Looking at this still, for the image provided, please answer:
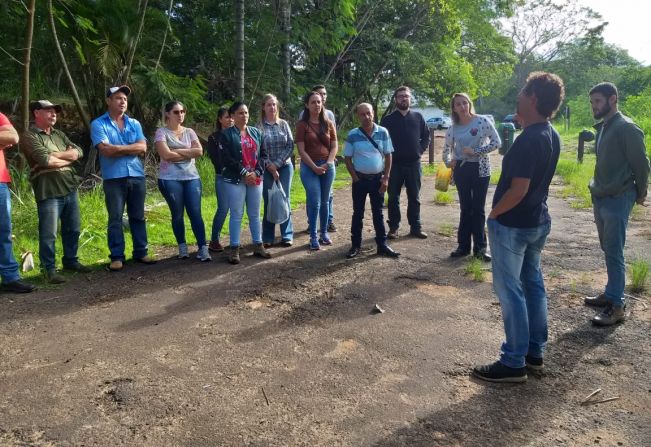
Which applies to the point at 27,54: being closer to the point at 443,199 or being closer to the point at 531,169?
the point at 531,169

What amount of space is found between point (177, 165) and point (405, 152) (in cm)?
285

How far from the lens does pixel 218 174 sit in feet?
18.5

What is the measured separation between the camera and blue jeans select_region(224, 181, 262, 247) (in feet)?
18.2

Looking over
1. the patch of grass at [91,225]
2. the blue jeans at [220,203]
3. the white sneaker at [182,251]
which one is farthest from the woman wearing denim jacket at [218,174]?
the patch of grass at [91,225]

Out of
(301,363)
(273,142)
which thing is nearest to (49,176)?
(273,142)

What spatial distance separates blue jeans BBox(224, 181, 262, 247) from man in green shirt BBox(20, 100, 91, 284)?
5.23 feet

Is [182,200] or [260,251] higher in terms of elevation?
[182,200]

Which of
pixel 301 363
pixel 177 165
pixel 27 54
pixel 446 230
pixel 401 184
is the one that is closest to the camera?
pixel 301 363

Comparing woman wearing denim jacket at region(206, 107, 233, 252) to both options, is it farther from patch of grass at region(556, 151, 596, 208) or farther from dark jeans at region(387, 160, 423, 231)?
patch of grass at region(556, 151, 596, 208)

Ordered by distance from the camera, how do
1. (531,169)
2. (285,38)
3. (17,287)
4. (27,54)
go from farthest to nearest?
(285,38)
(27,54)
(17,287)
(531,169)

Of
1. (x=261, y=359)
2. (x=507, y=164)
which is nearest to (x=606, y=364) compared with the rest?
(x=507, y=164)

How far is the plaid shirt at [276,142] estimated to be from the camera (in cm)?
595

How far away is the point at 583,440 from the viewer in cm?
255

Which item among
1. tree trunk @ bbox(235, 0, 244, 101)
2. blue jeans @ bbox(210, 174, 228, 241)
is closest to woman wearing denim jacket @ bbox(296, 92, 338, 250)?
blue jeans @ bbox(210, 174, 228, 241)
